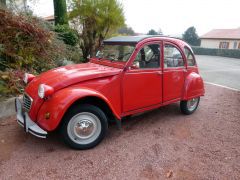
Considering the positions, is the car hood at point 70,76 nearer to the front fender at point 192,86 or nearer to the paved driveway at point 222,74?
the front fender at point 192,86

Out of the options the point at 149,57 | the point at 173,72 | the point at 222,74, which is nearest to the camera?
the point at 149,57

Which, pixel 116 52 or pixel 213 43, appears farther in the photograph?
pixel 213 43

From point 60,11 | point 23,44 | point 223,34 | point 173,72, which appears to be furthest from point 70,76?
point 223,34

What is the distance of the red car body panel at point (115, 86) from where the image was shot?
3.09m

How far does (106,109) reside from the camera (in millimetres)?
3596

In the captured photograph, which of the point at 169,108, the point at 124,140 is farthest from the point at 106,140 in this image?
the point at 169,108

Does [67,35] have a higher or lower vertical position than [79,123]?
higher

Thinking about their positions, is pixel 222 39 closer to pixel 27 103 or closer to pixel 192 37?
pixel 192 37

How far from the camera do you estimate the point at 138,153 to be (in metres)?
3.33

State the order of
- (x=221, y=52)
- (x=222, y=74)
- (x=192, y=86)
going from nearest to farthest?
(x=192, y=86) → (x=222, y=74) → (x=221, y=52)

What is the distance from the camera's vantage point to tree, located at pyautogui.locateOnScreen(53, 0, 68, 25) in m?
9.91

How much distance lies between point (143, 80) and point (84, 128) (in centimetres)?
140

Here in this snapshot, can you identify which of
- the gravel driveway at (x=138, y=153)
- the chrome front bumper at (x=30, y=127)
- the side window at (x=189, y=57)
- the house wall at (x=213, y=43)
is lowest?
the gravel driveway at (x=138, y=153)

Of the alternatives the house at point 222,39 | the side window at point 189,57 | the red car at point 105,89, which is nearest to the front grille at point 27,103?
the red car at point 105,89
